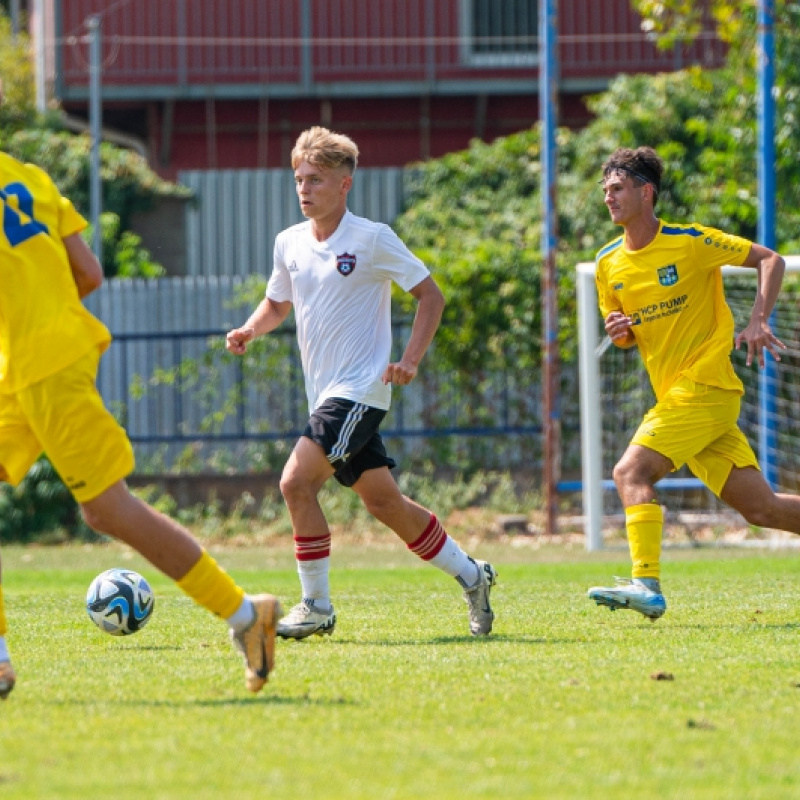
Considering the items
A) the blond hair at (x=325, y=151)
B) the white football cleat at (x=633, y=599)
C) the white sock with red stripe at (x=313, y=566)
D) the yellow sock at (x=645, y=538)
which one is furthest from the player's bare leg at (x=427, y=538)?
the blond hair at (x=325, y=151)

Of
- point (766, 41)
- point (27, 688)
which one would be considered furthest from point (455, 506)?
point (27, 688)

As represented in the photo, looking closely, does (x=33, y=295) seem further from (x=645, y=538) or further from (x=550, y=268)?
(x=550, y=268)

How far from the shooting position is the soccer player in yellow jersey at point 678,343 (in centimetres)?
714

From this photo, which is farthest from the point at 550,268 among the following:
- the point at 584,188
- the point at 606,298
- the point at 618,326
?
the point at 618,326

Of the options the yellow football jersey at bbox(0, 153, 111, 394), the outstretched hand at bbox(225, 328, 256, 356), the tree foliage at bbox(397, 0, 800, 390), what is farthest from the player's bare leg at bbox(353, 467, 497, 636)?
the tree foliage at bbox(397, 0, 800, 390)

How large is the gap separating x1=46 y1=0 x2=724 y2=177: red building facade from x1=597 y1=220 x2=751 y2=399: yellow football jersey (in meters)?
15.5

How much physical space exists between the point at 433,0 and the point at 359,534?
10564mm

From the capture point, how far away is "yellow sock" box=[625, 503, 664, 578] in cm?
703

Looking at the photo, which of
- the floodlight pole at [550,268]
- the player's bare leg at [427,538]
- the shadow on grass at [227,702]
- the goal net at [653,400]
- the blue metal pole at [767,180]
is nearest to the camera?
the shadow on grass at [227,702]

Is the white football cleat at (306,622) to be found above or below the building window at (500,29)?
below

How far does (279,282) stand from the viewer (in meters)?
7.12

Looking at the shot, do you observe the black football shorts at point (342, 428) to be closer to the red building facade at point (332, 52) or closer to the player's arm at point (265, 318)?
the player's arm at point (265, 318)

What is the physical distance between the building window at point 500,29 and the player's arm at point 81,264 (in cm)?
1812

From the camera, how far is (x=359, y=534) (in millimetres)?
14766
